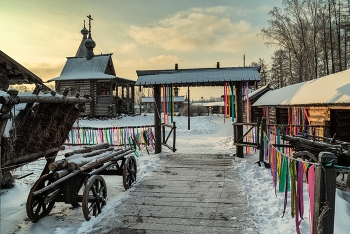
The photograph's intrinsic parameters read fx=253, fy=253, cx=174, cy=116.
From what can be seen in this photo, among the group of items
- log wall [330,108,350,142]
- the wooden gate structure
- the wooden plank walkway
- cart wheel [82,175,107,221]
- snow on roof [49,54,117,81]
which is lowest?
the wooden plank walkway

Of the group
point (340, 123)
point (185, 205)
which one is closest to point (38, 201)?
point (185, 205)

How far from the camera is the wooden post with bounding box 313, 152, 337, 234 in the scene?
2.86 metres

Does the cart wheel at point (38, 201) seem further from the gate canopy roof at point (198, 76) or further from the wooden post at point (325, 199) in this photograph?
the gate canopy roof at point (198, 76)

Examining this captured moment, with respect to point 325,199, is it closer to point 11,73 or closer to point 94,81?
point 11,73

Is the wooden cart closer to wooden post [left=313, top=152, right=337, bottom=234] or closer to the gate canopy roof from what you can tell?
wooden post [left=313, top=152, right=337, bottom=234]

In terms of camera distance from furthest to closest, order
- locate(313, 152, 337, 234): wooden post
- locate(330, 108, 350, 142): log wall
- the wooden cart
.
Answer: locate(330, 108, 350, 142): log wall, the wooden cart, locate(313, 152, 337, 234): wooden post

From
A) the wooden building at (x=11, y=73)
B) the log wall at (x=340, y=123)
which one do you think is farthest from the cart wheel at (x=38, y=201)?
the log wall at (x=340, y=123)

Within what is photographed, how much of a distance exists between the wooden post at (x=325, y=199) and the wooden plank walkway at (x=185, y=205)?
→ 1.32m

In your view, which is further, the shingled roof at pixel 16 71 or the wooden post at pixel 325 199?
the shingled roof at pixel 16 71

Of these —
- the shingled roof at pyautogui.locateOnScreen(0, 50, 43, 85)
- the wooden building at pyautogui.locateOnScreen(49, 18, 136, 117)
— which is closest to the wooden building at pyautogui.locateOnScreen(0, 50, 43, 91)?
the shingled roof at pyautogui.locateOnScreen(0, 50, 43, 85)

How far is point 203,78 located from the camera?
9.70 m

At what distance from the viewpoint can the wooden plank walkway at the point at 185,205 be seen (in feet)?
14.0

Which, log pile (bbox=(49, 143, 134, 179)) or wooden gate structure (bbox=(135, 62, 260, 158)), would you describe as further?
wooden gate structure (bbox=(135, 62, 260, 158))

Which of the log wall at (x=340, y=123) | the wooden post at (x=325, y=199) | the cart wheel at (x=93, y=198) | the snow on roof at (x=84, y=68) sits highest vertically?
the snow on roof at (x=84, y=68)
